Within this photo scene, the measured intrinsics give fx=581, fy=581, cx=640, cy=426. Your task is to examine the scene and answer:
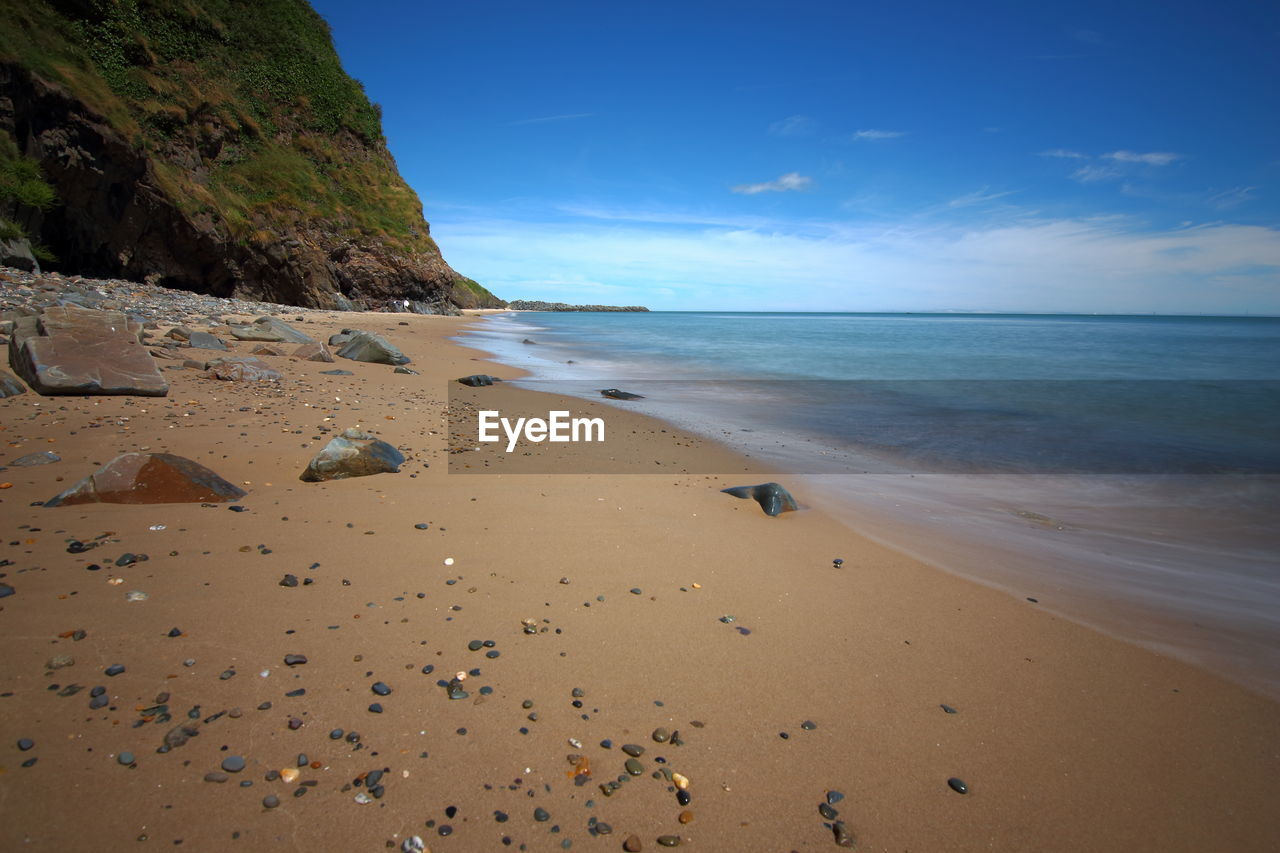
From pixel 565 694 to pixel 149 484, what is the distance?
11.7ft

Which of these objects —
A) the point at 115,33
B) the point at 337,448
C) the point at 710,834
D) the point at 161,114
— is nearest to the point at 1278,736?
the point at 710,834

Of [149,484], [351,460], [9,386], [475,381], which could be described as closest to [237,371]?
[9,386]

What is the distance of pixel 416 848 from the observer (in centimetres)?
179

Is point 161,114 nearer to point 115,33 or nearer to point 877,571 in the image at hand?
point 115,33

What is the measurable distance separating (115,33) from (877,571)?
138 feet

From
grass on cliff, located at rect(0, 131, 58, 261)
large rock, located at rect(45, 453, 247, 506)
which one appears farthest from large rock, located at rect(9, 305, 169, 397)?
grass on cliff, located at rect(0, 131, 58, 261)

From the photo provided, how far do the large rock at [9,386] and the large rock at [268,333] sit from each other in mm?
6356

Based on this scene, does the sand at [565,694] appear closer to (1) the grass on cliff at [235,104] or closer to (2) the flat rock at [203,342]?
(2) the flat rock at [203,342]

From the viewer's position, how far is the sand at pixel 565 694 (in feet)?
6.39

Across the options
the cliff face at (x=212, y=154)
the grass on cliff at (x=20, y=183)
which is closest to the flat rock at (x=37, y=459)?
the grass on cliff at (x=20, y=183)

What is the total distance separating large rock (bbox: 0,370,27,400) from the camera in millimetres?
5918

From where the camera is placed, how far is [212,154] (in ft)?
100

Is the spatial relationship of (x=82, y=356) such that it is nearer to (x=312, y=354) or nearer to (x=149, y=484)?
(x=149, y=484)

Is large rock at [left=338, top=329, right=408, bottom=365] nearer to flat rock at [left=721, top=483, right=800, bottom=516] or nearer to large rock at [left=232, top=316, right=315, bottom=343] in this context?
large rock at [left=232, top=316, right=315, bottom=343]
